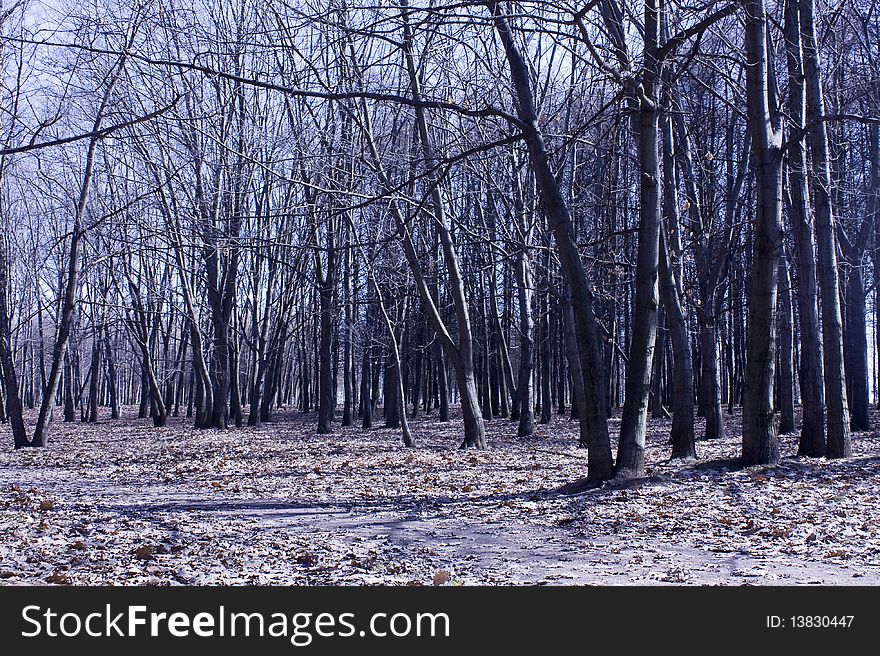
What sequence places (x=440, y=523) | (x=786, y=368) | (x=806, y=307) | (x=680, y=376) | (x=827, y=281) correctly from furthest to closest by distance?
(x=786, y=368) → (x=680, y=376) → (x=827, y=281) → (x=806, y=307) → (x=440, y=523)

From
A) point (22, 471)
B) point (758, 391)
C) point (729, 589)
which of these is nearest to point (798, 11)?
point (758, 391)

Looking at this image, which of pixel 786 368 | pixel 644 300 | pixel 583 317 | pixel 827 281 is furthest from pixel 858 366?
pixel 583 317

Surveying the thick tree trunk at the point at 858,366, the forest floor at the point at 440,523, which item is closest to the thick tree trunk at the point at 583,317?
the forest floor at the point at 440,523

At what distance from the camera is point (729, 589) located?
16.6 ft

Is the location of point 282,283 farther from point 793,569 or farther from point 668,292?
point 793,569

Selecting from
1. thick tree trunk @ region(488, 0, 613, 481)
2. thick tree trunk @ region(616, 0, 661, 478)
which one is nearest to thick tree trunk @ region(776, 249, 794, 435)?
thick tree trunk @ region(616, 0, 661, 478)

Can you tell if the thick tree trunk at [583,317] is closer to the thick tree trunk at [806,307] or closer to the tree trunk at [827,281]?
the thick tree trunk at [806,307]

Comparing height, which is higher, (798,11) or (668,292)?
(798,11)

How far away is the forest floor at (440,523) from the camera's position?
5.79m

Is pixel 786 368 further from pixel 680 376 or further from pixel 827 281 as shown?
pixel 680 376

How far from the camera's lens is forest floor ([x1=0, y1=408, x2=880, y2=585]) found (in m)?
5.79

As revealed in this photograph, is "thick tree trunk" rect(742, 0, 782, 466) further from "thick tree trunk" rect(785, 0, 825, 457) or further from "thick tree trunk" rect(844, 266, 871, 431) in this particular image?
"thick tree trunk" rect(844, 266, 871, 431)

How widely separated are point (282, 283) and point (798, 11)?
23682 mm

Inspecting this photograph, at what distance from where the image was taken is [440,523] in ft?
26.8
